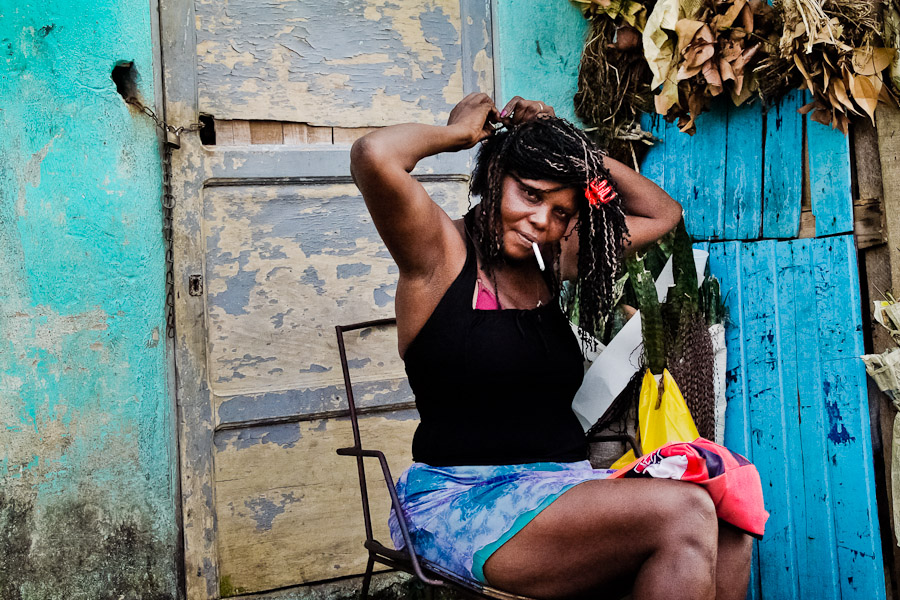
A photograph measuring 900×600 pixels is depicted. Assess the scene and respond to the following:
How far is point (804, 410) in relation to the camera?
110 inches

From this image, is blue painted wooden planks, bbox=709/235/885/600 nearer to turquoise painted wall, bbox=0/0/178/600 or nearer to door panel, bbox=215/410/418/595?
door panel, bbox=215/410/418/595

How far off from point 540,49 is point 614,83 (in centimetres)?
36

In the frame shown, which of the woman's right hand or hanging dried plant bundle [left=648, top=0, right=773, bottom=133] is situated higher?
hanging dried plant bundle [left=648, top=0, right=773, bottom=133]

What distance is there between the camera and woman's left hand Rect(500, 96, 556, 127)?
93.2 inches

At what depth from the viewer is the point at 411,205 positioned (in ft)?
6.53

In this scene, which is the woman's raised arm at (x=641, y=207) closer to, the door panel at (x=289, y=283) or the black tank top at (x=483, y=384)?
the black tank top at (x=483, y=384)

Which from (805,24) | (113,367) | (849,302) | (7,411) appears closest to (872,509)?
(849,302)

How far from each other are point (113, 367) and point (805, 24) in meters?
2.66

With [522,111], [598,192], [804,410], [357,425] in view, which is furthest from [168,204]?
[804,410]

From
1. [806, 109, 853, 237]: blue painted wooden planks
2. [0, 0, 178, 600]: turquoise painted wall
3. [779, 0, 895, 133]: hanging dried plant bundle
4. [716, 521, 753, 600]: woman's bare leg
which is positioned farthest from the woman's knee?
[0, 0, 178, 600]: turquoise painted wall

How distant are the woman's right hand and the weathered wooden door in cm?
94

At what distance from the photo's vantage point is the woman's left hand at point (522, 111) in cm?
237

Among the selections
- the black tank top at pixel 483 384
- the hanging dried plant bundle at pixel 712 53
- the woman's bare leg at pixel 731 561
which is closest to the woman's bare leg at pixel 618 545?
the woman's bare leg at pixel 731 561

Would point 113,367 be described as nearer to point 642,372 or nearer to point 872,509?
point 642,372
